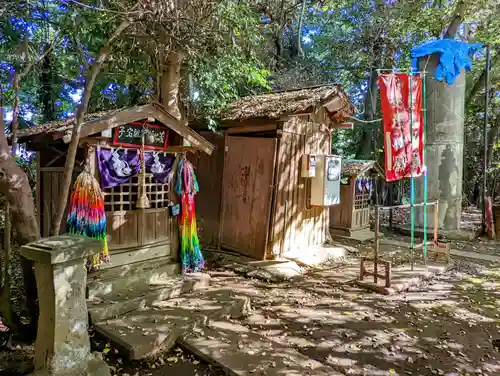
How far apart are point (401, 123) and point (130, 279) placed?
650 cm

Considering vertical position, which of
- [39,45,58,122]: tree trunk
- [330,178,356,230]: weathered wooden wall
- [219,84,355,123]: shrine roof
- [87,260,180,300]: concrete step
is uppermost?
[39,45,58,122]: tree trunk

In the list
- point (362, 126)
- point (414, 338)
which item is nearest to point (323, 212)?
point (414, 338)

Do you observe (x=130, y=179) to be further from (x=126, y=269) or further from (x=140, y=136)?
(x=126, y=269)

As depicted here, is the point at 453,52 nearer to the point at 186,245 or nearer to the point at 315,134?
the point at 315,134

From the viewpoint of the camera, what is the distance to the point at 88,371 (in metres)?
3.58

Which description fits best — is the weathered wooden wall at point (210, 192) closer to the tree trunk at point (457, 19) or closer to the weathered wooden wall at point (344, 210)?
the weathered wooden wall at point (344, 210)

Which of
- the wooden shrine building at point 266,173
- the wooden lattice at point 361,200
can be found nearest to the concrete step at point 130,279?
the wooden shrine building at point 266,173

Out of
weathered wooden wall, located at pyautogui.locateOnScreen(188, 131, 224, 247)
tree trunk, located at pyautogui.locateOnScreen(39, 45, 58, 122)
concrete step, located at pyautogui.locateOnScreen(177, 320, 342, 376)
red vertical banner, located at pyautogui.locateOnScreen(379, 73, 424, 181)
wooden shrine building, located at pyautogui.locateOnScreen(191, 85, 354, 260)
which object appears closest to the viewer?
concrete step, located at pyautogui.locateOnScreen(177, 320, 342, 376)

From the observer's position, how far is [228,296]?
21.8 feet

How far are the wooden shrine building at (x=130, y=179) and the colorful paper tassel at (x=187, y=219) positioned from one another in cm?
19

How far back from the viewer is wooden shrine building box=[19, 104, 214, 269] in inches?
236

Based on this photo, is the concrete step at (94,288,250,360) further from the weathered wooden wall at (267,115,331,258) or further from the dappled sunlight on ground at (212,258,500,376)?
the weathered wooden wall at (267,115,331,258)

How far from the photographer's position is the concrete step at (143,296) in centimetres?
555

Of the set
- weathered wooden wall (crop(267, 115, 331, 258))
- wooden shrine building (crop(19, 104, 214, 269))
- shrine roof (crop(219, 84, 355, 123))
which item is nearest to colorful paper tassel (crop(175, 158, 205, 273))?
wooden shrine building (crop(19, 104, 214, 269))
